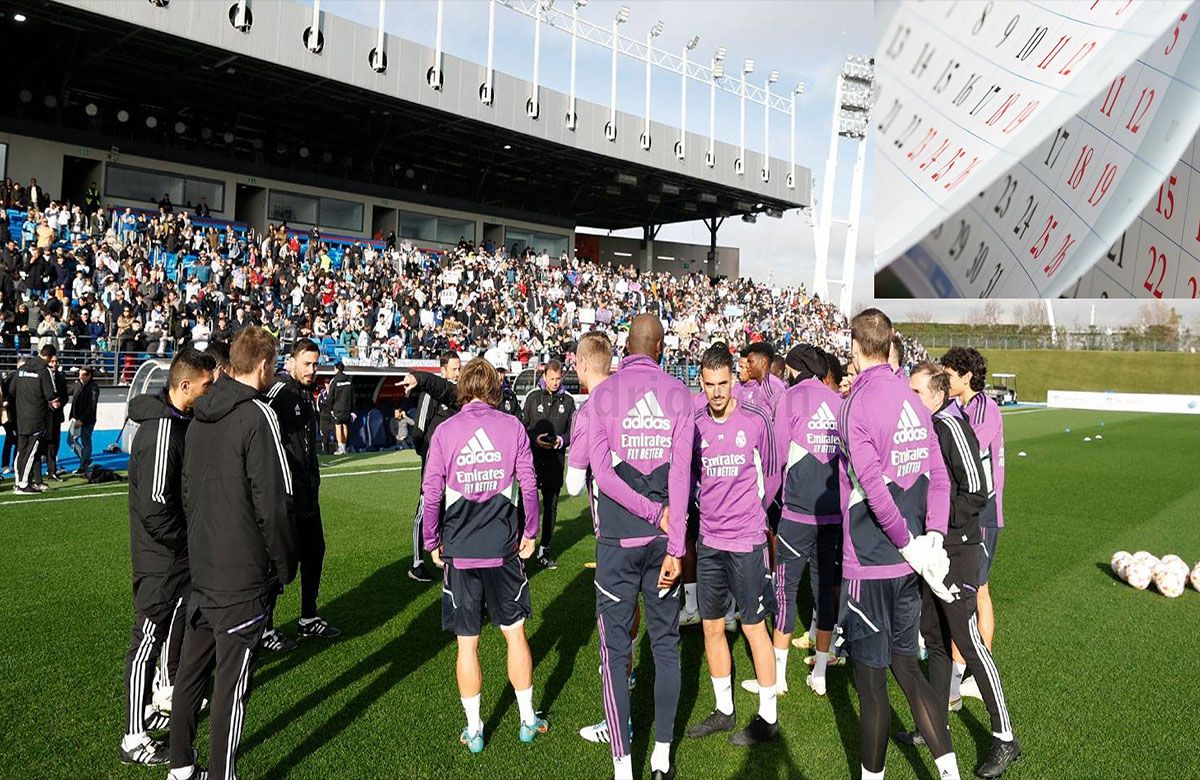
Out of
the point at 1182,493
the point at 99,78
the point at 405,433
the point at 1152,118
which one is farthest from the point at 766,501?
the point at 99,78

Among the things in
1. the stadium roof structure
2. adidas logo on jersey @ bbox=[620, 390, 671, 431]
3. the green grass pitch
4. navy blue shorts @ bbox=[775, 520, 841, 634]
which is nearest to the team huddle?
adidas logo on jersey @ bbox=[620, 390, 671, 431]

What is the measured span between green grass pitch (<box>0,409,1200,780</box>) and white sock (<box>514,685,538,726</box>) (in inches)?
5.0

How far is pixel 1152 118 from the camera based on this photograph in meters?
9.58

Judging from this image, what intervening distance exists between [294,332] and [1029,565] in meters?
18.5

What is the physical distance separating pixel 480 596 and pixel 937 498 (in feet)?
7.77

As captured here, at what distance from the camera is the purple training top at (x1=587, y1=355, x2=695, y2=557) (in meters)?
3.80

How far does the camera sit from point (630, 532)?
379 centimetres

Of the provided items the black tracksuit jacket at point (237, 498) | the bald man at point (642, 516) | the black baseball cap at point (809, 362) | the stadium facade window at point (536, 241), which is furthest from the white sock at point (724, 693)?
the stadium facade window at point (536, 241)

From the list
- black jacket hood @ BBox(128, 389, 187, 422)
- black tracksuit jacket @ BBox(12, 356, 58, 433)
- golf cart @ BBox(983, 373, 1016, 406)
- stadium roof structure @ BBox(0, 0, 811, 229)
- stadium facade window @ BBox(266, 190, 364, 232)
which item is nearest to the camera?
black jacket hood @ BBox(128, 389, 187, 422)

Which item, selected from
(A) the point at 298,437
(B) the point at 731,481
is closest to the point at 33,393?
(A) the point at 298,437

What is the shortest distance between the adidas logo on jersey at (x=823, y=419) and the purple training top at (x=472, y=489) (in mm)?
1984

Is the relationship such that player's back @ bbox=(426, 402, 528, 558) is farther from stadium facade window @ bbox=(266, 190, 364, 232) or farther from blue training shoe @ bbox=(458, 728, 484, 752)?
stadium facade window @ bbox=(266, 190, 364, 232)

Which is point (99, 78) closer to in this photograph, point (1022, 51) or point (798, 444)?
point (1022, 51)

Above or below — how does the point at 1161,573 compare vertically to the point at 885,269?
below
